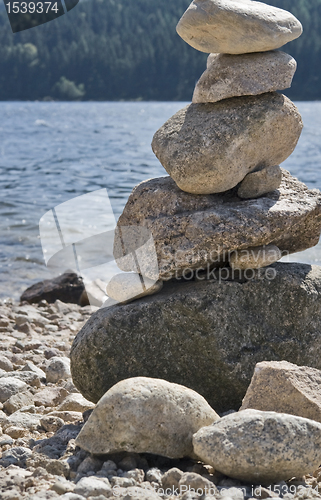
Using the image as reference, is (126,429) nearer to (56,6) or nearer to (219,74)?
(219,74)

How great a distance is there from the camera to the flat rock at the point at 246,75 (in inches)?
156

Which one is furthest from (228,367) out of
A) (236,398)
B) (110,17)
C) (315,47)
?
(110,17)

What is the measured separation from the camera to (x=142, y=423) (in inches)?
118

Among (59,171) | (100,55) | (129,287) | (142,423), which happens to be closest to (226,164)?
(129,287)

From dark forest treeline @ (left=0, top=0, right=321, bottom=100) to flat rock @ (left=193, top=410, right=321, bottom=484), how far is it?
71.5 metres

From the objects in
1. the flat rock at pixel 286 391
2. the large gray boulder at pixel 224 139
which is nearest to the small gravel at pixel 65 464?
the flat rock at pixel 286 391

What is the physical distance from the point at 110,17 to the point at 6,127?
176 ft

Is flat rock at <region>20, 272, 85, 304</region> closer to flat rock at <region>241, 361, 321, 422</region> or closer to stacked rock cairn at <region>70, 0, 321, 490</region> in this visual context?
stacked rock cairn at <region>70, 0, 321, 490</region>

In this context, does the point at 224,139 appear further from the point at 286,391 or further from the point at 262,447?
the point at 262,447

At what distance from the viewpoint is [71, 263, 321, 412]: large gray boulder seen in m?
3.87

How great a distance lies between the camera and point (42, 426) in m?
3.66

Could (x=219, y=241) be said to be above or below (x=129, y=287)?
above

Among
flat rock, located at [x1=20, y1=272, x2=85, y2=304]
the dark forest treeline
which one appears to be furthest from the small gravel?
the dark forest treeline

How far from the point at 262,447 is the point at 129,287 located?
1557 millimetres
